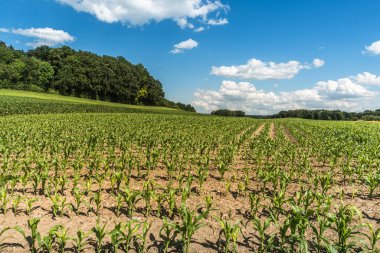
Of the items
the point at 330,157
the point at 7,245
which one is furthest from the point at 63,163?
the point at 330,157

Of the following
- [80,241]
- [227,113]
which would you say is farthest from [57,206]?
[227,113]

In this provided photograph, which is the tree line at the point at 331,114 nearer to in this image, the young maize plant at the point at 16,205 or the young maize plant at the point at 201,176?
the young maize plant at the point at 201,176

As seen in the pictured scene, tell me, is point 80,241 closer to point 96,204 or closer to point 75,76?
point 96,204

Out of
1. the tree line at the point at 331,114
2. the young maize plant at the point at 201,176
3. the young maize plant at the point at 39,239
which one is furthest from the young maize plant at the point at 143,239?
the tree line at the point at 331,114

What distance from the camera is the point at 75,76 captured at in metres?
83.8

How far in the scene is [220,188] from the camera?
7793 mm

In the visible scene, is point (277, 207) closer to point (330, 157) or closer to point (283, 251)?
point (283, 251)

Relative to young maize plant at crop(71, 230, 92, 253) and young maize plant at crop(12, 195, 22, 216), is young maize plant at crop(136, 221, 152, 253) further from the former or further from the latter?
young maize plant at crop(12, 195, 22, 216)

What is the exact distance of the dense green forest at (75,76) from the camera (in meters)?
71.9

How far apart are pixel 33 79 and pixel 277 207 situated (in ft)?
275

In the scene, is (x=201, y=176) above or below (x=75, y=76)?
below

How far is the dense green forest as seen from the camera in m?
71.9

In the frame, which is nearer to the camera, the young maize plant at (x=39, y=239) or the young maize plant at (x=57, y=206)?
the young maize plant at (x=39, y=239)

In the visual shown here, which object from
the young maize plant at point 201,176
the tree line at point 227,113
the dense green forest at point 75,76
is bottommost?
the young maize plant at point 201,176
